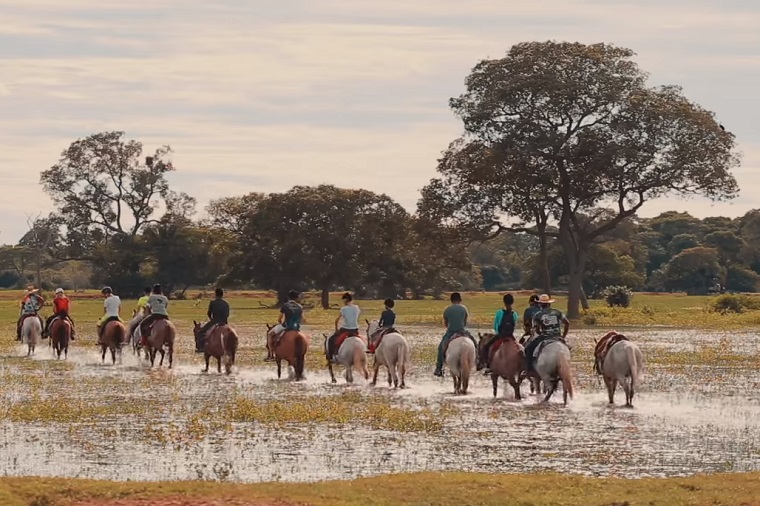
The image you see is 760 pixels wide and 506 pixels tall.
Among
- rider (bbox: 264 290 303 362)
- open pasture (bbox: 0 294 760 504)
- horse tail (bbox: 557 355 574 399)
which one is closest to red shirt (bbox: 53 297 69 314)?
open pasture (bbox: 0 294 760 504)

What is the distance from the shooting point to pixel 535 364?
2508 centimetres

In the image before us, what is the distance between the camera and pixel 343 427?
20859mm

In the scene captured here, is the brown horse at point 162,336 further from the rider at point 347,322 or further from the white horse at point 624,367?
the white horse at point 624,367

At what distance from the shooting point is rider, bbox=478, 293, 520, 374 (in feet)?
85.5

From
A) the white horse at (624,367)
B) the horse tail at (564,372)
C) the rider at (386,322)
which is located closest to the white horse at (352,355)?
the rider at (386,322)

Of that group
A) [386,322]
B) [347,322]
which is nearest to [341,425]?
[386,322]

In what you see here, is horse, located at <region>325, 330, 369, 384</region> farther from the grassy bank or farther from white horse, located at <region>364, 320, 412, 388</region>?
the grassy bank

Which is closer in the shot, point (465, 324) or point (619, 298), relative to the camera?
point (465, 324)

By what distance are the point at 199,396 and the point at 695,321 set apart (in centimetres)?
4546

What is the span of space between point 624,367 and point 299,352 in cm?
839

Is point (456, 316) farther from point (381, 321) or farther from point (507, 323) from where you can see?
point (381, 321)

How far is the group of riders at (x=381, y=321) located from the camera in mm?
25312

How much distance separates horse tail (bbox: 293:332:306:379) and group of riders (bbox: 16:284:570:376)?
1.07ft

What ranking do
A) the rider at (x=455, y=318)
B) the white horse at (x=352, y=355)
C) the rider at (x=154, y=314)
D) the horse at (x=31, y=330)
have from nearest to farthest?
1. the rider at (x=455, y=318)
2. the white horse at (x=352, y=355)
3. the rider at (x=154, y=314)
4. the horse at (x=31, y=330)
